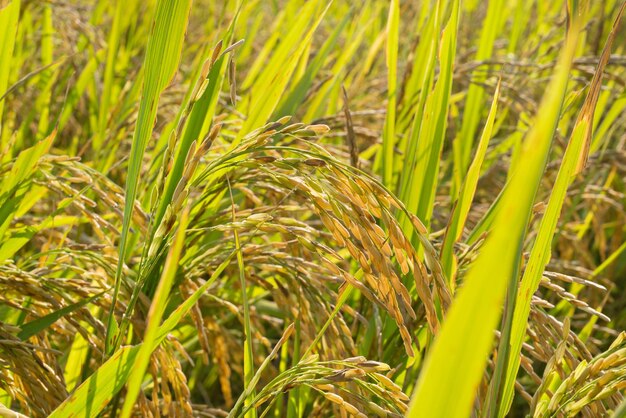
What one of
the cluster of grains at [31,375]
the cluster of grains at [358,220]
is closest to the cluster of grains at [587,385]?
the cluster of grains at [358,220]

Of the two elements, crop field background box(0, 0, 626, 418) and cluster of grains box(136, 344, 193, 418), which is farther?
cluster of grains box(136, 344, 193, 418)

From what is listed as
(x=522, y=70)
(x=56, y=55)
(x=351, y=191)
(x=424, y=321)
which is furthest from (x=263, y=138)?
(x=56, y=55)

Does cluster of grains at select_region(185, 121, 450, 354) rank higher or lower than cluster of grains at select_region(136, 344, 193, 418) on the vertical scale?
higher

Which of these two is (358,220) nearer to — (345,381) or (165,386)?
(345,381)

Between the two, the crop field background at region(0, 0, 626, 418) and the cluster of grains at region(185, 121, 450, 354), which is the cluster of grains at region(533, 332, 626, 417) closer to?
the crop field background at region(0, 0, 626, 418)

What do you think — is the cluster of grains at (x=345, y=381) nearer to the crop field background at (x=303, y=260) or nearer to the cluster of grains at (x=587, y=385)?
the crop field background at (x=303, y=260)

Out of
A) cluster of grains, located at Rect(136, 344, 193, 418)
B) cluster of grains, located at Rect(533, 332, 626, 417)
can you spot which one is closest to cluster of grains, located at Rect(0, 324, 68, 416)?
cluster of grains, located at Rect(136, 344, 193, 418)

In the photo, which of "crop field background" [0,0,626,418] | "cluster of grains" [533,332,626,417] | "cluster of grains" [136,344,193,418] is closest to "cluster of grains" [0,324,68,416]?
"crop field background" [0,0,626,418]

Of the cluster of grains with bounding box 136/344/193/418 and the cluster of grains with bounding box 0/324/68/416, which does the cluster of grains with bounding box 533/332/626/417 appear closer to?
the cluster of grains with bounding box 136/344/193/418

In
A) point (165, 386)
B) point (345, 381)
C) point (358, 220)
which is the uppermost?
point (358, 220)

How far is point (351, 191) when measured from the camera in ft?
3.12

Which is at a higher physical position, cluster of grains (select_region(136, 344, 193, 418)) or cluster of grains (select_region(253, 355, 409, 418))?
cluster of grains (select_region(253, 355, 409, 418))

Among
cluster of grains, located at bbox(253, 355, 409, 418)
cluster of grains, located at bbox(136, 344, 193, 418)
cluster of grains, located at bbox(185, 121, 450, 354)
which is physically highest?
cluster of grains, located at bbox(185, 121, 450, 354)

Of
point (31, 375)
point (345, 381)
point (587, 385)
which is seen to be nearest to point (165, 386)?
point (31, 375)
